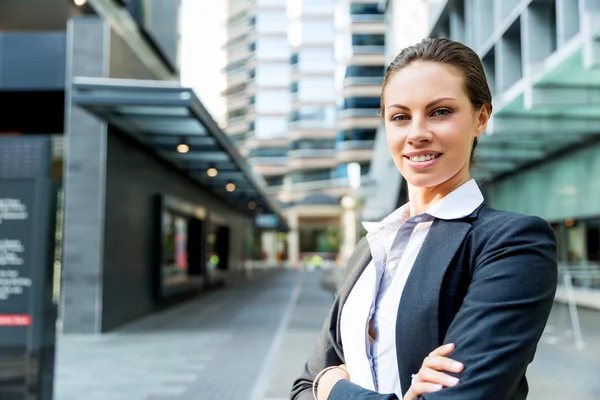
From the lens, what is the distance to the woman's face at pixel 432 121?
1375mm

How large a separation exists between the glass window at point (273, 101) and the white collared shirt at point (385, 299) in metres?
75.6

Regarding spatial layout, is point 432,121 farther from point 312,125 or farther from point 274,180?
point 274,180

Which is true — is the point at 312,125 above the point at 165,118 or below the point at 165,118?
above

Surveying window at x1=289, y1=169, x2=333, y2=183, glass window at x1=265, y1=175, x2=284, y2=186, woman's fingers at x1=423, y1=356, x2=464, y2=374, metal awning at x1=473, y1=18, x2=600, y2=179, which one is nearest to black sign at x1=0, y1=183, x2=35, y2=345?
woman's fingers at x1=423, y1=356, x2=464, y2=374

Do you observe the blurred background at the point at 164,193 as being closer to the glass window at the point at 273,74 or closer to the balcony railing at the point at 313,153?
the balcony railing at the point at 313,153

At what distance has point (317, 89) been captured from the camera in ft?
240

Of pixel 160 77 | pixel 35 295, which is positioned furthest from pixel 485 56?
pixel 35 295

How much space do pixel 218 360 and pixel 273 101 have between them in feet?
227

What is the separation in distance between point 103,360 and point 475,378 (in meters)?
8.21

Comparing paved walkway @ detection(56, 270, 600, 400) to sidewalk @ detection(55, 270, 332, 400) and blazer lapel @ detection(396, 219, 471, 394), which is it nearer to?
sidewalk @ detection(55, 270, 332, 400)

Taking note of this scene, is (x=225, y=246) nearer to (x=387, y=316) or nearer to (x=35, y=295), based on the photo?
(x=35, y=295)

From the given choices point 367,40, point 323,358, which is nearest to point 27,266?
point 323,358

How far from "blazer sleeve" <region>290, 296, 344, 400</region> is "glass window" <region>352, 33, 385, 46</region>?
6514 cm

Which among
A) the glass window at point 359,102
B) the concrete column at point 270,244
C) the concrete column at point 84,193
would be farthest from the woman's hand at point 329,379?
the concrete column at point 270,244
